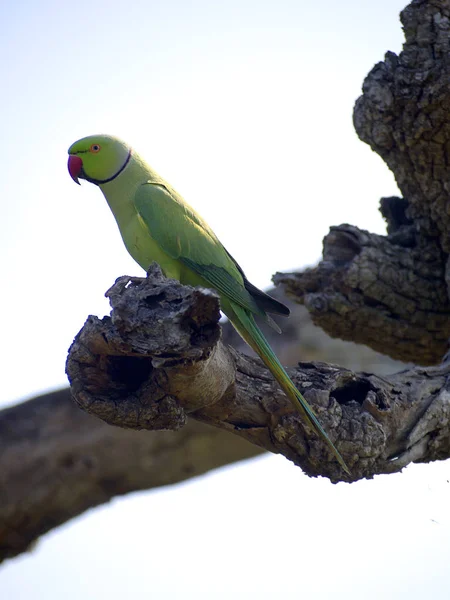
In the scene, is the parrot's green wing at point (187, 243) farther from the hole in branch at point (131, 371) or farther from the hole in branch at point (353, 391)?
the hole in branch at point (131, 371)

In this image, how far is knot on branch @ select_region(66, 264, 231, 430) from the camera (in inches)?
94.4

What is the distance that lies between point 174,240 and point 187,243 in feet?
0.24

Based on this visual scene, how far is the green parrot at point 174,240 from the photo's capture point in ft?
12.1

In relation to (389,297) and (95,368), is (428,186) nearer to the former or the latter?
(389,297)

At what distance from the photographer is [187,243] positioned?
12.4ft

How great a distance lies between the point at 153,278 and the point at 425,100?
2.32m

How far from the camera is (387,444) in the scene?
131 inches

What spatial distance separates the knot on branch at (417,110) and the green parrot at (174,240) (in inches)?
50.9

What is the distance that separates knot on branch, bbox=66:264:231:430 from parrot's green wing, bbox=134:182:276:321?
0.93 meters

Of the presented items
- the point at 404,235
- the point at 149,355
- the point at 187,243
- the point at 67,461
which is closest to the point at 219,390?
the point at 149,355

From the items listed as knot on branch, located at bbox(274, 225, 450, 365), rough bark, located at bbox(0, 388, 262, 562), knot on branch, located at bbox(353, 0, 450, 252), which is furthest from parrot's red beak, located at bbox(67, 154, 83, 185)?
rough bark, located at bbox(0, 388, 262, 562)

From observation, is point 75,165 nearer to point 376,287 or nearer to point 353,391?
point 376,287

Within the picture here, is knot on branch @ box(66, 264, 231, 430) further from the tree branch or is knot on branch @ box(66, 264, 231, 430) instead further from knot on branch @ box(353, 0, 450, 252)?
knot on branch @ box(353, 0, 450, 252)

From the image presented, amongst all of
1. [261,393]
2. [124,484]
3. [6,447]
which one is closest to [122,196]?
[261,393]
